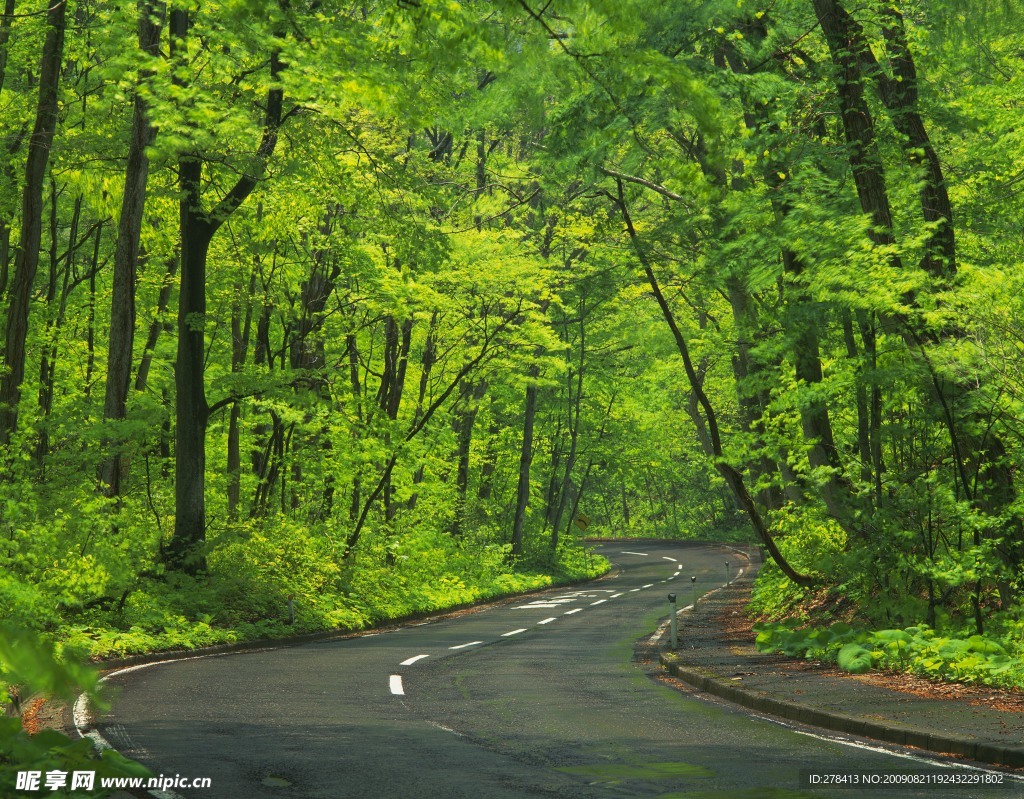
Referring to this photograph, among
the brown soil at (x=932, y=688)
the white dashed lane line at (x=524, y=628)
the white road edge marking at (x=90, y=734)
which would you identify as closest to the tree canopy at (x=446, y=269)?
the brown soil at (x=932, y=688)

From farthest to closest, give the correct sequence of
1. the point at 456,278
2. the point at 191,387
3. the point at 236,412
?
the point at 456,278, the point at 236,412, the point at 191,387

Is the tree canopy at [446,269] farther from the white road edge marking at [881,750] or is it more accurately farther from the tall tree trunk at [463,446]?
the tall tree trunk at [463,446]

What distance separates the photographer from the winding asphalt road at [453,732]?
7.04 m

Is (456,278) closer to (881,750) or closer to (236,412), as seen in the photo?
(236,412)

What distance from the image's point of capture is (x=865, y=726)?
924 centimetres

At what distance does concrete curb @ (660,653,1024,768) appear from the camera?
7.84 meters

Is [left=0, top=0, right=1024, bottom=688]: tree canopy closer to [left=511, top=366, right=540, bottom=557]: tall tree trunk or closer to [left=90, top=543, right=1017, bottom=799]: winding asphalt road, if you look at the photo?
[left=90, top=543, right=1017, bottom=799]: winding asphalt road

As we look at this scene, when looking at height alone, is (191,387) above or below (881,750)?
above

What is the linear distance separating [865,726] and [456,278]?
Answer: 19.0 metres

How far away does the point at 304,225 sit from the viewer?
22453mm

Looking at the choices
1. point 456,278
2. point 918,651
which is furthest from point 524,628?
point 918,651

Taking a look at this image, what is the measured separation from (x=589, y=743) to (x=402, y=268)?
765 inches

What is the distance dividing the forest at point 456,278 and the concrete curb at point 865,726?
7.81 ft

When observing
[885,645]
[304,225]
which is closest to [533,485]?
[304,225]
